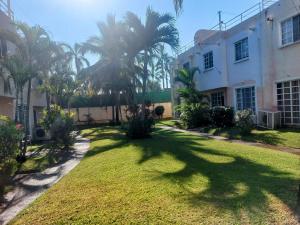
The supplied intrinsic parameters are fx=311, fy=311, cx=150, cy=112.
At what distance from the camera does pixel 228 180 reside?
21.3 ft

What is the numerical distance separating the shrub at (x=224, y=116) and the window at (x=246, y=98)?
1.35 metres

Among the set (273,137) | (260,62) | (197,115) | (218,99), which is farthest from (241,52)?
(273,137)

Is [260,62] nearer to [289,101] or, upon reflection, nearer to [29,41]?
[289,101]

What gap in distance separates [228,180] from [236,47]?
15.6m

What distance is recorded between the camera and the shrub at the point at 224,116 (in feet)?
61.4

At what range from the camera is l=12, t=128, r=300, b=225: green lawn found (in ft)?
15.5

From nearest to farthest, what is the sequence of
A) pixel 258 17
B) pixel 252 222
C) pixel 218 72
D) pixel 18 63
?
pixel 252 222 < pixel 18 63 < pixel 258 17 < pixel 218 72

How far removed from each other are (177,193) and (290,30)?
1283cm

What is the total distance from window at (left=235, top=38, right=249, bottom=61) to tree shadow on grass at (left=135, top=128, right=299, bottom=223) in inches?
449

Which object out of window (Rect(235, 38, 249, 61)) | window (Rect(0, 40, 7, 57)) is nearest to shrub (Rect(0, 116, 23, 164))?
window (Rect(0, 40, 7, 57))

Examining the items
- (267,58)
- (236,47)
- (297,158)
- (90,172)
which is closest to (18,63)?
(90,172)

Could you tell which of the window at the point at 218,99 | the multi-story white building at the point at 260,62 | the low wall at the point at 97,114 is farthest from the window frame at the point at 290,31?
the low wall at the point at 97,114

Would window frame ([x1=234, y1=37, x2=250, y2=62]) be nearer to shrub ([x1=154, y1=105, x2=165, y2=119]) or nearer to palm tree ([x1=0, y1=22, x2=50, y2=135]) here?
palm tree ([x1=0, y1=22, x2=50, y2=135])

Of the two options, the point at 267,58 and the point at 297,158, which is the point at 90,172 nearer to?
the point at 297,158
